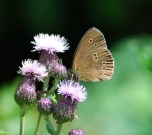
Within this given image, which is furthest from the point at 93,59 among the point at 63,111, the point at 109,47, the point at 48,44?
the point at 109,47

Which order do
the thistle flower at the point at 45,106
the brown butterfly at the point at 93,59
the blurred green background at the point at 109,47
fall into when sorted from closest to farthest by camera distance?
the thistle flower at the point at 45,106, the brown butterfly at the point at 93,59, the blurred green background at the point at 109,47

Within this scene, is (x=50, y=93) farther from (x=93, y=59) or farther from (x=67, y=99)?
(x=93, y=59)

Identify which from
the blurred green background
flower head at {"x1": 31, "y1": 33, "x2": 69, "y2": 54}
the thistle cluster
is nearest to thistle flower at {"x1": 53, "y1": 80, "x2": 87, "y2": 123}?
the thistle cluster

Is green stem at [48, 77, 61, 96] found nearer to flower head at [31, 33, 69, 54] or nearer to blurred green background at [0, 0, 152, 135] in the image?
flower head at [31, 33, 69, 54]

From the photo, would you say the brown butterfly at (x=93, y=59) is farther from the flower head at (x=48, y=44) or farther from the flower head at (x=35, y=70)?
the flower head at (x=35, y=70)

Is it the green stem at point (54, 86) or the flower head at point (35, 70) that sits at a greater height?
the flower head at point (35, 70)

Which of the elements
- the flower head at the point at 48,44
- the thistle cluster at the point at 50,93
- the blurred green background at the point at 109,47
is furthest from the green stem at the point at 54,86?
the blurred green background at the point at 109,47

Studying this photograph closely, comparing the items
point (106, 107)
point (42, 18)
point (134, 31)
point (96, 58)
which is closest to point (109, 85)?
point (106, 107)
